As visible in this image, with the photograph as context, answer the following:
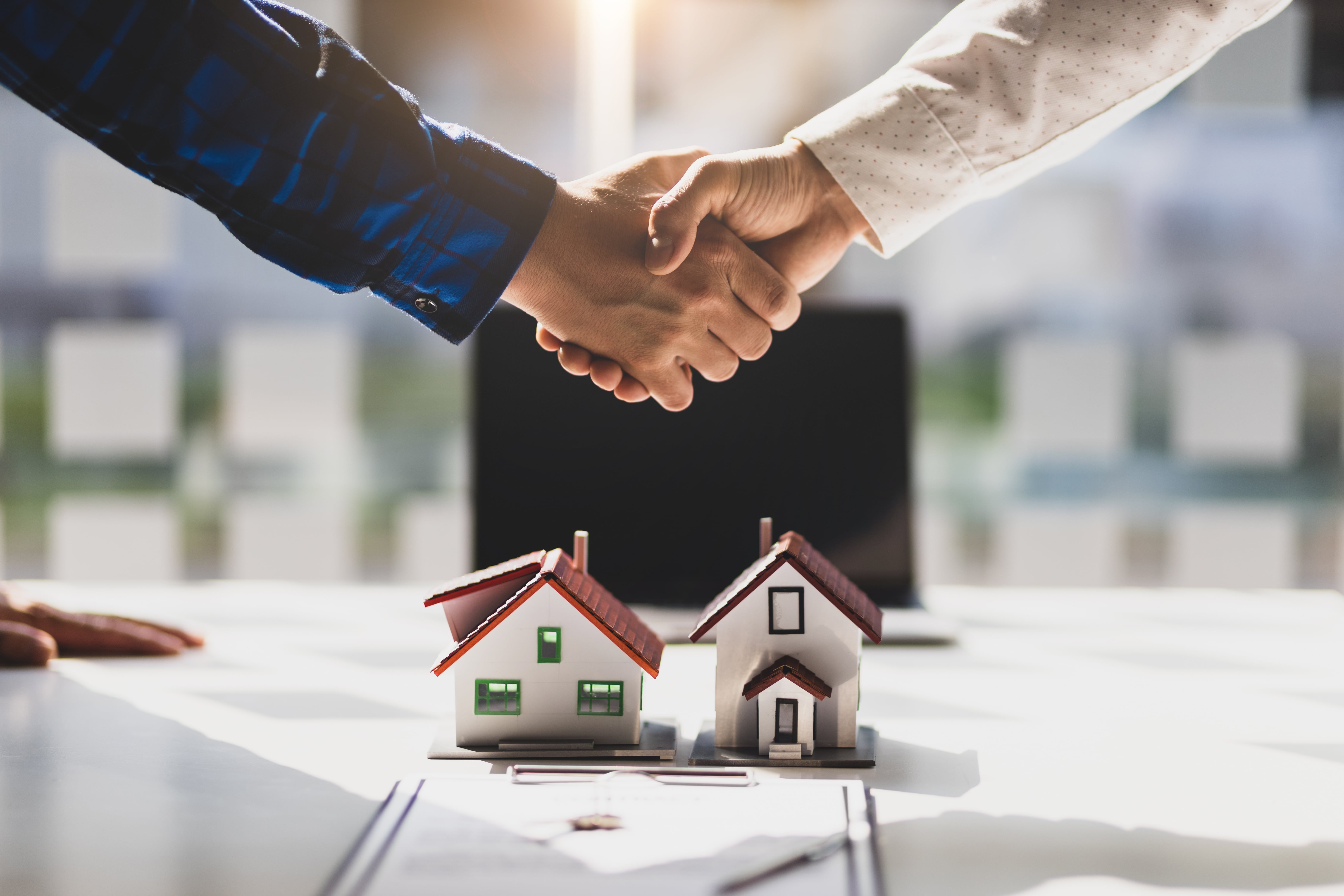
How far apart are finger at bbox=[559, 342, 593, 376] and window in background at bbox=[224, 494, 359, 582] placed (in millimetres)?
1682

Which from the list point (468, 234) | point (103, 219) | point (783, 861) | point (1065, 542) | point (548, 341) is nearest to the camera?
point (783, 861)

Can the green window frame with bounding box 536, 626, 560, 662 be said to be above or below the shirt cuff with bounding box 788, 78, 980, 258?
below

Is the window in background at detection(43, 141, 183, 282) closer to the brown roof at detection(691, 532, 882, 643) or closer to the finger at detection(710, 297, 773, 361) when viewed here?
the finger at detection(710, 297, 773, 361)

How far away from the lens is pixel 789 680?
74cm

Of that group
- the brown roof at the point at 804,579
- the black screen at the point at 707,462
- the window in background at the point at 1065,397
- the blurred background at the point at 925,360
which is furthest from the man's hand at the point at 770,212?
the window in background at the point at 1065,397

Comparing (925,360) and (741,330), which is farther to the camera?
(925,360)

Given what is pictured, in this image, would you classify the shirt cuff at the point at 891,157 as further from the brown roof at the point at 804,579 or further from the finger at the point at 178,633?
the finger at the point at 178,633

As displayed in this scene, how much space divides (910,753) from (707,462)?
0.67m

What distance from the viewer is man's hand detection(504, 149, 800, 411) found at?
40.1 inches

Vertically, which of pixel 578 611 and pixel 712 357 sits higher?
pixel 712 357

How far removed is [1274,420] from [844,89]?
1434mm

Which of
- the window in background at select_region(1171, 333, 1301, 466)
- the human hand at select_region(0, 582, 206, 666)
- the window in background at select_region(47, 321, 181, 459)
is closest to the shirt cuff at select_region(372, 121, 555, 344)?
the human hand at select_region(0, 582, 206, 666)

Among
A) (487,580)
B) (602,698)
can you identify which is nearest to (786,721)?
(602,698)

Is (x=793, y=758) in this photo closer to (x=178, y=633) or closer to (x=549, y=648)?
(x=549, y=648)
